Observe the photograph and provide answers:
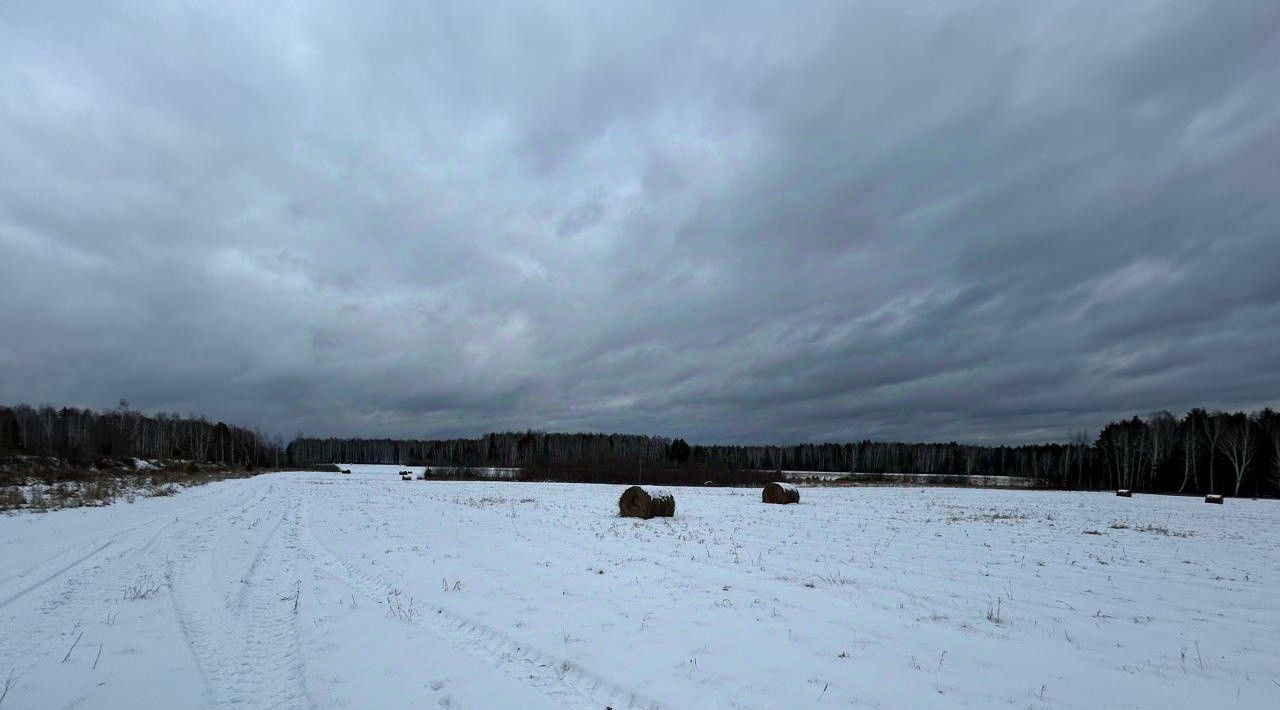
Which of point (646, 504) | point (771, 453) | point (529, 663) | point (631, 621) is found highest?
point (529, 663)

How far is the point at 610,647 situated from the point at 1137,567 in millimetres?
12462

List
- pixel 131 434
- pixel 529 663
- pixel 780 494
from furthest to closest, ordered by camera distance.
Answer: pixel 131 434 → pixel 780 494 → pixel 529 663

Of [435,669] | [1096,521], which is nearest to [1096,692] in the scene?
[435,669]

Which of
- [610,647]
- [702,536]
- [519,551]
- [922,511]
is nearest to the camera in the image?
[610,647]

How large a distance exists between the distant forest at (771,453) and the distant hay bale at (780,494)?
35.3 meters

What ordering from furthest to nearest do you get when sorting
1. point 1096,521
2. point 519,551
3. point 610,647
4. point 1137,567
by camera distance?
point 1096,521 → point 519,551 → point 1137,567 → point 610,647

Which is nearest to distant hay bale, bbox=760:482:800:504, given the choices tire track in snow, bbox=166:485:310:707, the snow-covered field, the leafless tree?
the snow-covered field

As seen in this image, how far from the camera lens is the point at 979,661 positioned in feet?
23.2

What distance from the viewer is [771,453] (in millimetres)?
195250

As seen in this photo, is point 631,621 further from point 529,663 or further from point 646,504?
point 646,504

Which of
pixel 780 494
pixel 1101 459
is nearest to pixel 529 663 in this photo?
pixel 780 494

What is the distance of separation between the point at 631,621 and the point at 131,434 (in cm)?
15893

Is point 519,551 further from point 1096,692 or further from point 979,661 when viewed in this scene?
point 1096,692

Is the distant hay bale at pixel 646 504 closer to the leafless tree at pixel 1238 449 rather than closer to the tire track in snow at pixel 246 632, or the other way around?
the tire track in snow at pixel 246 632
